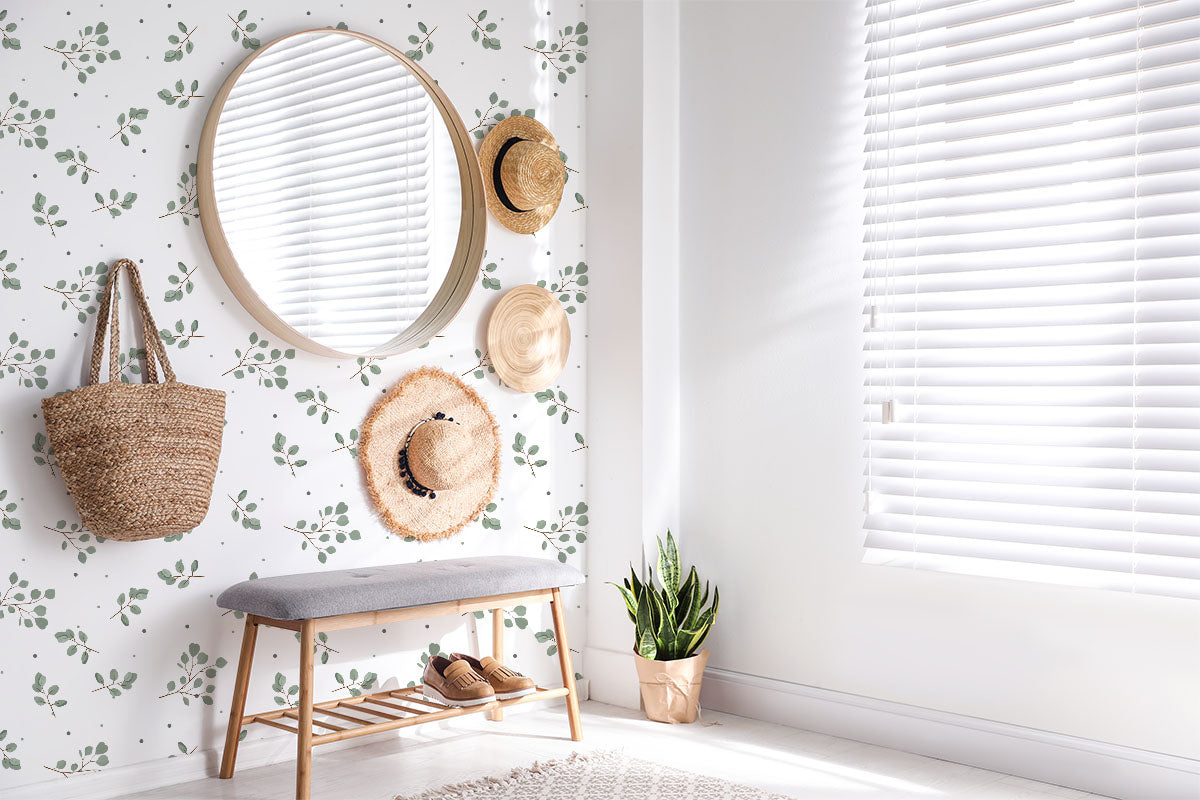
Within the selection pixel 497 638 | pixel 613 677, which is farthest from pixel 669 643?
pixel 497 638

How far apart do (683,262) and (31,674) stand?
2097mm

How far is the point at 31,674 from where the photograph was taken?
7.39 feet

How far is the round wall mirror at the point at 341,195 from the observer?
256 cm

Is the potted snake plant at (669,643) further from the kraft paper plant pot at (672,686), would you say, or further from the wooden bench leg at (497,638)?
the wooden bench leg at (497,638)

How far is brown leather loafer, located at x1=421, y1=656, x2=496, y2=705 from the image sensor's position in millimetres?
2561

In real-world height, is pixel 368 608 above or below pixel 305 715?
above

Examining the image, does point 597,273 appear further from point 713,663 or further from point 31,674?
point 31,674

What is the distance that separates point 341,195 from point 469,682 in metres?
1.30

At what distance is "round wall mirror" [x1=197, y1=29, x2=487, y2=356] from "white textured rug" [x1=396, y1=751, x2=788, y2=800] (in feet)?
3.72

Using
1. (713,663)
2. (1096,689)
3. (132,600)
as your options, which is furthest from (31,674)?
(1096,689)

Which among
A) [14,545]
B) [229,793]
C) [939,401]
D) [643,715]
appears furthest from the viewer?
[643,715]

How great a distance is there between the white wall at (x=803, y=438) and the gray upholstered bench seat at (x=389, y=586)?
633 mm

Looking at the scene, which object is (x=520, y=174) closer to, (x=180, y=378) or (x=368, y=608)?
(x=180, y=378)

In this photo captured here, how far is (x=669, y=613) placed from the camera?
9.91 ft
